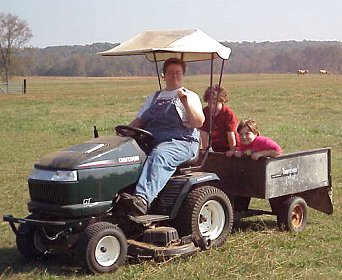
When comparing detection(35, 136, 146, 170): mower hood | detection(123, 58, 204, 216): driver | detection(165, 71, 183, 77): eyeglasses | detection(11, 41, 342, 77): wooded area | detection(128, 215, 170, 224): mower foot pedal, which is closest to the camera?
detection(35, 136, 146, 170): mower hood

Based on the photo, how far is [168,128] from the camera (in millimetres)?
7141

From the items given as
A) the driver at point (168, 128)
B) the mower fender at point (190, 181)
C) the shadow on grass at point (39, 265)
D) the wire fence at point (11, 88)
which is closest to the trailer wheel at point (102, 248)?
the shadow on grass at point (39, 265)

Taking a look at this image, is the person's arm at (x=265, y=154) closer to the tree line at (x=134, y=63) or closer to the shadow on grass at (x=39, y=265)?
the shadow on grass at (x=39, y=265)

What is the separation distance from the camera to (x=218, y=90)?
8.07m

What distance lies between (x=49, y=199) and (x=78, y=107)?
3060 centimetres

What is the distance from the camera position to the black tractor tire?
686 cm

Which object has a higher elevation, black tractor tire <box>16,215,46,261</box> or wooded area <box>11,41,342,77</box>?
wooded area <box>11,41,342,77</box>

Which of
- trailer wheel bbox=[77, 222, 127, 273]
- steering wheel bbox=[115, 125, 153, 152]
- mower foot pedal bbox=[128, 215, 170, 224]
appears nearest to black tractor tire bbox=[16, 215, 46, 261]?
trailer wheel bbox=[77, 222, 127, 273]

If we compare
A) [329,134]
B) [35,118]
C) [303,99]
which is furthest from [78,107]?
[329,134]

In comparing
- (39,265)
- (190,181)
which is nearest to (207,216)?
(190,181)

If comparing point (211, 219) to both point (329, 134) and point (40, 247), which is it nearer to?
point (40, 247)

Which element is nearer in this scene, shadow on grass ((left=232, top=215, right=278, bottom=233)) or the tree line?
shadow on grass ((left=232, top=215, right=278, bottom=233))

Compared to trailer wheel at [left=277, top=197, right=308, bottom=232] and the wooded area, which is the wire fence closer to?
the wooded area

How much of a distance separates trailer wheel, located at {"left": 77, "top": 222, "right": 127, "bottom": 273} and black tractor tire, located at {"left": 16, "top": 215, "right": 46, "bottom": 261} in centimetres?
78
